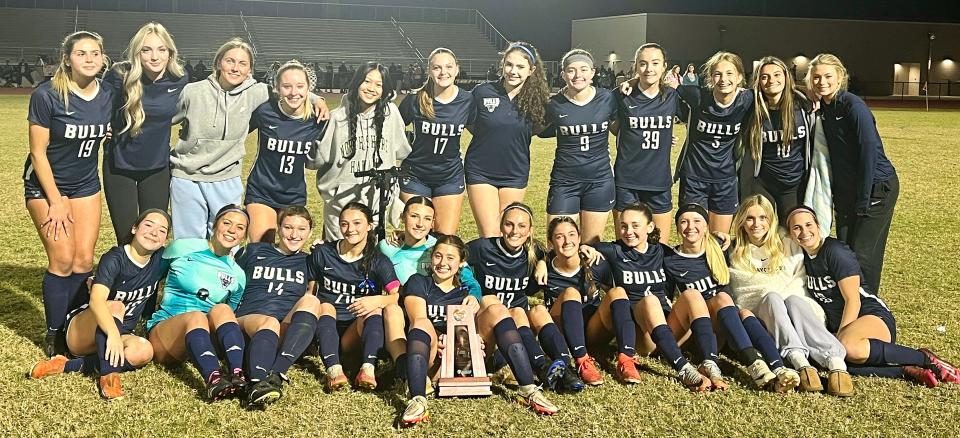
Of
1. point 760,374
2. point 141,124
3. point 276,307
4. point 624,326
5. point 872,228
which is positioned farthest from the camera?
point 872,228

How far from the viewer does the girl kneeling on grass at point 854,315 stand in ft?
13.9

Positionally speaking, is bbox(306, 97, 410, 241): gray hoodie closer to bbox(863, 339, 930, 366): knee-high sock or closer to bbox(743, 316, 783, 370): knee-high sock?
bbox(743, 316, 783, 370): knee-high sock

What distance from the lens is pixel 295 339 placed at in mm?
4031

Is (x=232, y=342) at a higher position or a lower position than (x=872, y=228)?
lower

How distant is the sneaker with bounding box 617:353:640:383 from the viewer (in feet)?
13.5

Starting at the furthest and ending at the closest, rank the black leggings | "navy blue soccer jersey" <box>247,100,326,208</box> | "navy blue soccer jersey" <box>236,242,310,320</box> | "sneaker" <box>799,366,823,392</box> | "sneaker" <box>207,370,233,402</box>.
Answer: "navy blue soccer jersey" <box>247,100,326,208</box> < the black leggings < "navy blue soccer jersey" <box>236,242,310,320</box> < "sneaker" <box>799,366,823,392</box> < "sneaker" <box>207,370,233,402</box>

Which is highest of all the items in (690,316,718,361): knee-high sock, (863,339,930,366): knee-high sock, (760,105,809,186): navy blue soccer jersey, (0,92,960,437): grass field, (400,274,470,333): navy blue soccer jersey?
(760,105,809,186): navy blue soccer jersey

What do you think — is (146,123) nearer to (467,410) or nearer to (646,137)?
(467,410)

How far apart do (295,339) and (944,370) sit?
124 inches

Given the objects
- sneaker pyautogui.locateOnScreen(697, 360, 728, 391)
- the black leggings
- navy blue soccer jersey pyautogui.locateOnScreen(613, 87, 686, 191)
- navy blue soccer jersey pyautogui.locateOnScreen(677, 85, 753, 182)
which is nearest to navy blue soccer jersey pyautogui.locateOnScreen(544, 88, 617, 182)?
navy blue soccer jersey pyautogui.locateOnScreen(613, 87, 686, 191)

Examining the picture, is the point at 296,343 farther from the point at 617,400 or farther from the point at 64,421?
the point at 617,400

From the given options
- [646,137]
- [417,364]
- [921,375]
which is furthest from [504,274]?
[921,375]

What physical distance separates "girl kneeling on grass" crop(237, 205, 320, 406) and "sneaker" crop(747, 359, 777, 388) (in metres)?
2.09

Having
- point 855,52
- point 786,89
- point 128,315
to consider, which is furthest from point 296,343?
point 855,52
